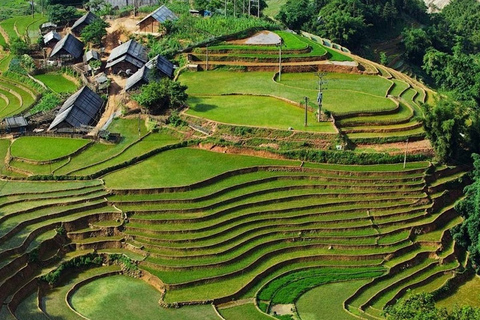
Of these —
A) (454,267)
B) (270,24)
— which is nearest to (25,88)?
(270,24)

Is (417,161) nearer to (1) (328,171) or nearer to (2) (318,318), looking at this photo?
(1) (328,171)

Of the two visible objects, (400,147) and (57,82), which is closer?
(400,147)

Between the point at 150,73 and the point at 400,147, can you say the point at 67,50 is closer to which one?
the point at 150,73

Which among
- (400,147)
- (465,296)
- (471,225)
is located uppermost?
(400,147)

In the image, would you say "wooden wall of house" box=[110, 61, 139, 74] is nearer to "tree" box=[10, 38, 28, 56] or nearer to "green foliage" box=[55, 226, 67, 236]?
"tree" box=[10, 38, 28, 56]

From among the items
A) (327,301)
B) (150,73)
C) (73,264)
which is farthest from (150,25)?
(327,301)

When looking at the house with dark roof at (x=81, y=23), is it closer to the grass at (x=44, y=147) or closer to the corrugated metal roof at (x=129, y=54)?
the corrugated metal roof at (x=129, y=54)
